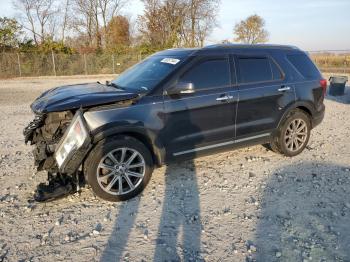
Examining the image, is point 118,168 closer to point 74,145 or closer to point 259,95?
point 74,145

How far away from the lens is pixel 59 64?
88.3 ft

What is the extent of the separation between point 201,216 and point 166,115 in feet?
4.51

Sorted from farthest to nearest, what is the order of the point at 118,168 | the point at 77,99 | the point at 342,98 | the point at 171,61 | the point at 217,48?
the point at 342,98 → the point at 217,48 → the point at 171,61 → the point at 118,168 → the point at 77,99

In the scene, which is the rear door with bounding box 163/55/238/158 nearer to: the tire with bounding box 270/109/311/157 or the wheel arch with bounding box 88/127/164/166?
the wheel arch with bounding box 88/127/164/166

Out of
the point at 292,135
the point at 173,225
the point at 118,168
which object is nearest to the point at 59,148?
the point at 118,168

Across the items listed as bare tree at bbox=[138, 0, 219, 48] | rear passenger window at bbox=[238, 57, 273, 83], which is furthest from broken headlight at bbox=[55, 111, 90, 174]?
bare tree at bbox=[138, 0, 219, 48]

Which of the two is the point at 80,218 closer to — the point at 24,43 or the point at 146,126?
the point at 146,126

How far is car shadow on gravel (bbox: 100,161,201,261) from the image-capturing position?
3.20 meters

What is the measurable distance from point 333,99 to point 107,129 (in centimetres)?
1120

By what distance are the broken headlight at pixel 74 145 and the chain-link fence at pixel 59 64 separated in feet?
79.1

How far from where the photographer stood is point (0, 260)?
3.12 metres

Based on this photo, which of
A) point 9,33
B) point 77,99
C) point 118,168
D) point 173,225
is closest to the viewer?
point 173,225

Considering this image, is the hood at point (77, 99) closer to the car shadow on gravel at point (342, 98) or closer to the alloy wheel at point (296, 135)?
the alloy wheel at point (296, 135)

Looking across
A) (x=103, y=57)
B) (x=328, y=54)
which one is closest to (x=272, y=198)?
(x=103, y=57)
